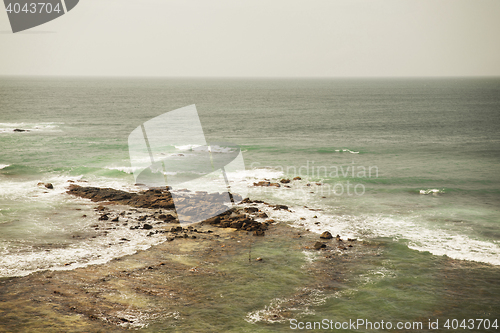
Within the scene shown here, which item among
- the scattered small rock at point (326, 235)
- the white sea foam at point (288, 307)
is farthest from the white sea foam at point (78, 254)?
the scattered small rock at point (326, 235)

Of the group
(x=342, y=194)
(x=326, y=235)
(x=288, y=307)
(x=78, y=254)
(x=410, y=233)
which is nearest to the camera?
(x=288, y=307)

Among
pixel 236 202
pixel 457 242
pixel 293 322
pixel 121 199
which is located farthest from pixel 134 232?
pixel 457 242

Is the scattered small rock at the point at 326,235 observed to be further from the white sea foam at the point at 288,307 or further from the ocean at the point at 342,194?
the white sea foam at the point at 288,307

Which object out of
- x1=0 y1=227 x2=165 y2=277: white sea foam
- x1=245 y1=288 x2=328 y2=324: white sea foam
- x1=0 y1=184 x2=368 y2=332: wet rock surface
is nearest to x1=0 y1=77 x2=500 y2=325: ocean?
x1=0 y1=227 x2=165 y2=277: white sea foam

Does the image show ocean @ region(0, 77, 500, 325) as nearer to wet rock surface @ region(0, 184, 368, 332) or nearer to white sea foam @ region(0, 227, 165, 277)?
white sea foam @ region(0, 227, 165, 277)

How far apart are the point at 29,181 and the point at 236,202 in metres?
17.1

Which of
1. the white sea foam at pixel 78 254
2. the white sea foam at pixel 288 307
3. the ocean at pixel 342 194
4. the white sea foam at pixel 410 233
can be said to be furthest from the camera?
the white sea foam at pixel 410 233

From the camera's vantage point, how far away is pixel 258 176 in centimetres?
3188

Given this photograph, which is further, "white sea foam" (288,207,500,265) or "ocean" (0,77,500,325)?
"white sea foam" (288,207,500,265)

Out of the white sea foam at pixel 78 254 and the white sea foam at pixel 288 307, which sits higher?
the white sea foam at pixel 78 254

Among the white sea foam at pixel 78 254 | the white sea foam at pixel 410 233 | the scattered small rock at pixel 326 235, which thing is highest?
the white sea foam at pixel 78 254

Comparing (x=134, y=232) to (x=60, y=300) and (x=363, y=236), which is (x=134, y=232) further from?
(x=363, y=236)

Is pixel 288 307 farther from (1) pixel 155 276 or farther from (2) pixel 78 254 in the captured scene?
(2) pixel 78 254

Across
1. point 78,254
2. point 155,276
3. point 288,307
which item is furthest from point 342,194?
point 78,254
